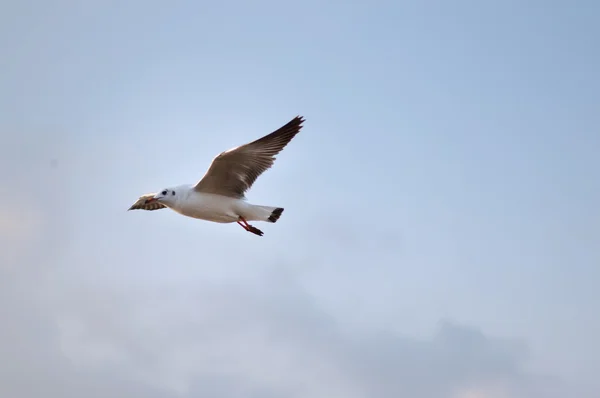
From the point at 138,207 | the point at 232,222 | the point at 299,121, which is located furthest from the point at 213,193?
the point at 138,207

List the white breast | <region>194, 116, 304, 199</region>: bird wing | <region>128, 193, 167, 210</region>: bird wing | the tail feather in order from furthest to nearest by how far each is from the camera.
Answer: <region>128, 193, 167, 210</region>: bird wing
the tail feather
the white breast
<region>194, 116, 304, 199</region>: bird wing

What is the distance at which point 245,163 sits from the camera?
50.2ft

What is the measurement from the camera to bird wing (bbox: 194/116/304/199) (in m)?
15.1

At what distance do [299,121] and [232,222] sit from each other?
199cm

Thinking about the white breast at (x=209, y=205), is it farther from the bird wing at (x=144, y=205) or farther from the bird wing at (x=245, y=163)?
the bird wing at (x=144, y=205)

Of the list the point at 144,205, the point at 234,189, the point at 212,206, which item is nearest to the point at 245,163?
the point at 234,189

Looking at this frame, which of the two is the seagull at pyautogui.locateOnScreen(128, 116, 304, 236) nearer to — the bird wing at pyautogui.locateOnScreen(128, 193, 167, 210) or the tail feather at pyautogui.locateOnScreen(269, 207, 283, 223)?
the tail feather at pyautogui.locateOnScreen(269, 207, 283, 223)

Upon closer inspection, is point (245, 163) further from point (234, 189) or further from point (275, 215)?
point (275, 215)

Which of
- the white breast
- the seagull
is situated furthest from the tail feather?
the white breast

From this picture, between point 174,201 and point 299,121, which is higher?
point 299,121

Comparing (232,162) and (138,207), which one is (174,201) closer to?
(232,162)

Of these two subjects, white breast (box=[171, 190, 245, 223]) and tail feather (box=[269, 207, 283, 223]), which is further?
tail feather (box=[269, 207, 283, 223])

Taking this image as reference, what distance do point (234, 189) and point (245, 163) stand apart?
543 millimetres

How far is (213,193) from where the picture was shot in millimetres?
15555
